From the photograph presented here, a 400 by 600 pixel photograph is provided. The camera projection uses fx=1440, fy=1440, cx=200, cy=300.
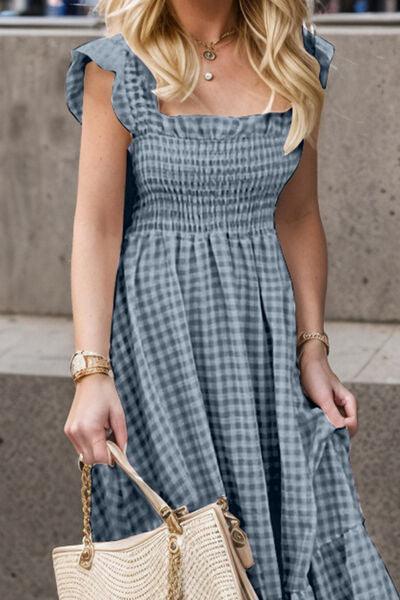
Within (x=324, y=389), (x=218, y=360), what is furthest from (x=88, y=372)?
(x=324, y=389)

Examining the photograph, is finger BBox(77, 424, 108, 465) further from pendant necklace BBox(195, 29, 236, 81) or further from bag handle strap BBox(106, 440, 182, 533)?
pendant necklace BBox(195, 29, 236, 81)

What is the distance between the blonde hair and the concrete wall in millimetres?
1842

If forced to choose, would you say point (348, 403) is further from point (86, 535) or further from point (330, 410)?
point (86, 535)

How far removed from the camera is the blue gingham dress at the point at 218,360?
2.74m

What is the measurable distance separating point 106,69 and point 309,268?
60cm

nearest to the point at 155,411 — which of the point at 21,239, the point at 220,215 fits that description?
the point at 220,215

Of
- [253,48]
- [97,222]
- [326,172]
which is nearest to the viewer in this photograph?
[97,222]

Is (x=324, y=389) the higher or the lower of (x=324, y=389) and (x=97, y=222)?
the lower

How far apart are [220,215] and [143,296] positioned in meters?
0.22

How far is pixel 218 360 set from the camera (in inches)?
109

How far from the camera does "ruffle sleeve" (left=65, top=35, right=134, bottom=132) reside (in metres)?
2.73

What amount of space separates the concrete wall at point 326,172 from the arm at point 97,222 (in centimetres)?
210

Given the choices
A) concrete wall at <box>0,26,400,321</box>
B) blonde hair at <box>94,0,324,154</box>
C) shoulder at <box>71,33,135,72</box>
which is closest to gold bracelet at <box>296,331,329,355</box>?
blonde hair at <box>94,0,324,154</box>

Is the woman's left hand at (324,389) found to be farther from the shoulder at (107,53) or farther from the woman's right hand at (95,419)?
the shoulder at (107,53)
